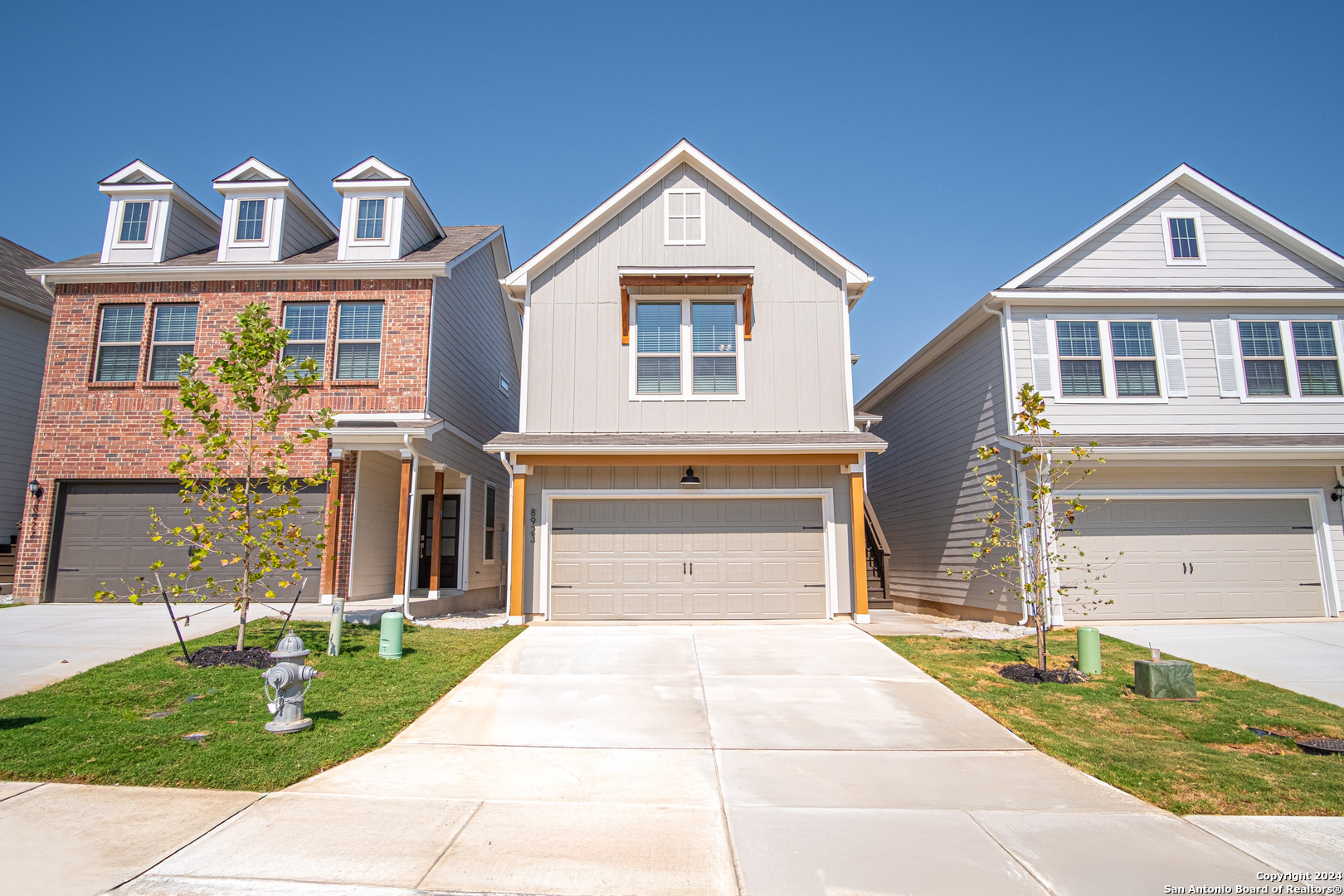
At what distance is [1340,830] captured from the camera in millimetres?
4488

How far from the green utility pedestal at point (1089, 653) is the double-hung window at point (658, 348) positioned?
6.94 meters

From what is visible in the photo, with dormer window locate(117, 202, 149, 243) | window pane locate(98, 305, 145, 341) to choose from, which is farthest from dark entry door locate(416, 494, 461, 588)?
dormer window locate(117, 202, 149, 243)

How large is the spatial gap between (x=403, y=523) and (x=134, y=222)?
8.33 m

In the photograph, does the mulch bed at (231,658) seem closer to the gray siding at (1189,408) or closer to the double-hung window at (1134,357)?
the gray siding at (1189,408)

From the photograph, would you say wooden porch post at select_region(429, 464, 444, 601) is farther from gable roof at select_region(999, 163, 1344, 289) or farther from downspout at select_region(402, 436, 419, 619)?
gable roof at select_region(999, 163, 1344, 289)

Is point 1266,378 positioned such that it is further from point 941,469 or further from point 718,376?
point 718,376

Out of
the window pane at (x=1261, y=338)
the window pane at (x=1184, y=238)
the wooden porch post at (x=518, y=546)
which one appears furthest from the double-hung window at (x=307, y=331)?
the window pane at (x=1261, y=338)

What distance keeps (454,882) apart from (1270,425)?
588 inches

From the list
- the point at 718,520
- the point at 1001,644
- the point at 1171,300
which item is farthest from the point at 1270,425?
the point at 718,520

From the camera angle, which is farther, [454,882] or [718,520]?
[718,520]

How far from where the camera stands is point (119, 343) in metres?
14.2

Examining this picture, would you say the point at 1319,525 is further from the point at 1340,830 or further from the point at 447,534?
the point at 447,534

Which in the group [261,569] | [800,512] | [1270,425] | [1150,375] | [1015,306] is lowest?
[261,569]

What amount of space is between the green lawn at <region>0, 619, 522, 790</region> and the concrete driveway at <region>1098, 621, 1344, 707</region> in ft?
29.0
